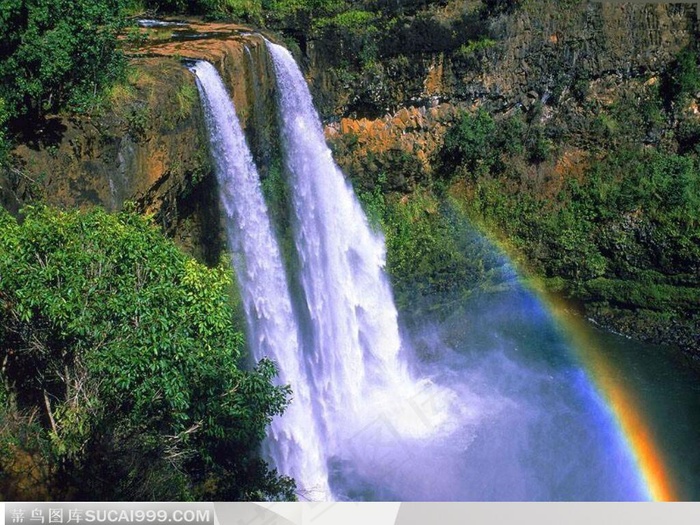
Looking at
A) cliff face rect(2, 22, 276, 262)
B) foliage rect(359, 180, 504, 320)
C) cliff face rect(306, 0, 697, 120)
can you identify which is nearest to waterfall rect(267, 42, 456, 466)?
foliage rect(359, 180, 504, 320)

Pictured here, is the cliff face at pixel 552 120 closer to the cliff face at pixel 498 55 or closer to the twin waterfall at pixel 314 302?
the cliff face at pixel 498 55

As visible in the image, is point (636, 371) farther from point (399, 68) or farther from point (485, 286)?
point (399, 68)

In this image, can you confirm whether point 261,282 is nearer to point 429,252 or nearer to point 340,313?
point 340,313

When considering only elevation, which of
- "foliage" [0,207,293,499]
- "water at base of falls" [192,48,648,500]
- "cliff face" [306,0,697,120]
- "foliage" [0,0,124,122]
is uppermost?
"foliage" [0,0,124,122]

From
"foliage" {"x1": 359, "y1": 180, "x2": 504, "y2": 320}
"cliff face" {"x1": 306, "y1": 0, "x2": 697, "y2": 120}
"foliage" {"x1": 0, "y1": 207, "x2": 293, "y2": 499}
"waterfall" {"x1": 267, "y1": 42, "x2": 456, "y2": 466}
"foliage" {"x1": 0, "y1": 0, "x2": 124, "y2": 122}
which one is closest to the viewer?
"foliage" {"x1": 0, "y1": 207, "x2": 293, "y2": 499}

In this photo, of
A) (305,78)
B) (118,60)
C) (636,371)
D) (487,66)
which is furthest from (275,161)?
(636,371)

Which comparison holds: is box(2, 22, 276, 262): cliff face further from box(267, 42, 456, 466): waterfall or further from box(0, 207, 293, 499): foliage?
box(0, 207, 293, 499): foliage
